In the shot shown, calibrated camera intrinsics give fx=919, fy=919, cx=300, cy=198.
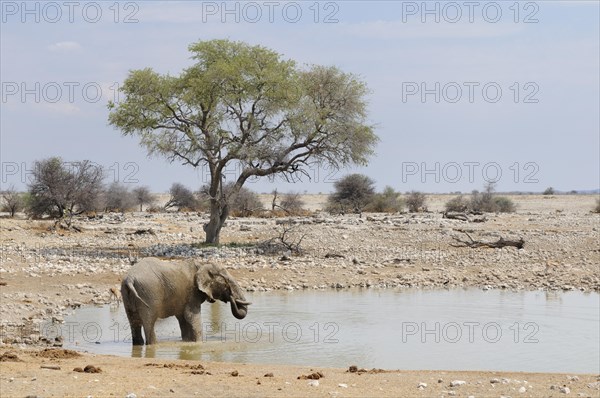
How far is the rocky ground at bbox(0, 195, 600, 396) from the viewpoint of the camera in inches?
647

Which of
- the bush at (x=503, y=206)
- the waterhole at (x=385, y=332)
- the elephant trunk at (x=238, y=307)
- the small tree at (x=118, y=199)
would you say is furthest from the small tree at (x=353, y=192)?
the elephant trunk at (x=238, y=307)

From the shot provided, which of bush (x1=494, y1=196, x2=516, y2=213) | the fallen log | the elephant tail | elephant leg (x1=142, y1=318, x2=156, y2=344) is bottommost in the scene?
Answer: elephant leg (x1=142, y1=318, x2=156, y2=344)

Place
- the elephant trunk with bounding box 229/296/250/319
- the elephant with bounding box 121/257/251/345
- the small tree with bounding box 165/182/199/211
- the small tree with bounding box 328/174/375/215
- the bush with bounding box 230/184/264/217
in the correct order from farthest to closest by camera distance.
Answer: the small tree with bounding box 165/182/199/211 → the small tree with bounding box 328/174/375/215 → the bush with bounding box 230/184/264/217 → the elephant trunk with bounding box 229/296/250/319 → the elephant with bounding box 121/257/251/345

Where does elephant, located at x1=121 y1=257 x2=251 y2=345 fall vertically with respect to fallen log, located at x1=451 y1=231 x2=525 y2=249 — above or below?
below

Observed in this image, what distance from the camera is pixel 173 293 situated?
1567 centimetres

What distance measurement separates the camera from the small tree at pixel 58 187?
44.5 m

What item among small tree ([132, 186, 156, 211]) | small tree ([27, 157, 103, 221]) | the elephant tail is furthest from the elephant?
small tree ([132, 186, 156, 211])

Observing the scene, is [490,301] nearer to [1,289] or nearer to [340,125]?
[1,289]

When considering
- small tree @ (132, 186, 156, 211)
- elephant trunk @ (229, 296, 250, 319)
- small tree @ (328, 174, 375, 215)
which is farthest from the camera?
small tree @ (132, 186, 156, 211)

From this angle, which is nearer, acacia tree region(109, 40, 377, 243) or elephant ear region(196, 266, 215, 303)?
elephant ear region(196, 266, 215, 303)

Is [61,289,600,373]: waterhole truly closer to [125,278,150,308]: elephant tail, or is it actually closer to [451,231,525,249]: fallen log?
[125,278,150,308]: elephant tail

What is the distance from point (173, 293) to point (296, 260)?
12531 mm

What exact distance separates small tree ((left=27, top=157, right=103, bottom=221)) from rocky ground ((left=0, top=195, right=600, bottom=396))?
261 centimetres

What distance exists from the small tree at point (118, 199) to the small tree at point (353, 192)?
13792 mm
